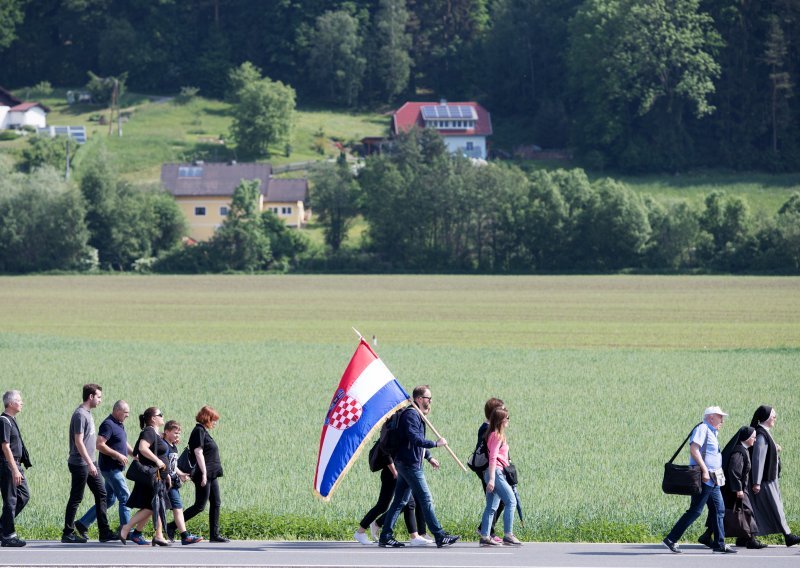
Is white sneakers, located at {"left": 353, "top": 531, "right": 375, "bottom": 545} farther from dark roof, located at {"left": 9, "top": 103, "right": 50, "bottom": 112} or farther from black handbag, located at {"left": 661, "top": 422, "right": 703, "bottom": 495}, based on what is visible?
dark roof, located at {"left": 9, "top": 103, "right": 50, "bottom": 112}

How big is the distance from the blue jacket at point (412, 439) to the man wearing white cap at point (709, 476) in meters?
3.22

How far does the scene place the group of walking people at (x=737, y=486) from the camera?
15789 millimetres

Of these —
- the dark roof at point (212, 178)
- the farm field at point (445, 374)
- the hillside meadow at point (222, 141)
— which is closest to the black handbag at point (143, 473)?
the farm field at point (445, 374)

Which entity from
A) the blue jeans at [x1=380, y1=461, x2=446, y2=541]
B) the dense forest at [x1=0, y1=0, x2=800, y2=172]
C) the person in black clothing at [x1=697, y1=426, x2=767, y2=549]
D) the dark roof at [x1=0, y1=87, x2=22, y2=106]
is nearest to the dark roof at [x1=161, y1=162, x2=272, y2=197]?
the dark roof at [x1=0, y1=87, x2=22, y2=106]

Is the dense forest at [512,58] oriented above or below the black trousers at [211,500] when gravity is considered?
above

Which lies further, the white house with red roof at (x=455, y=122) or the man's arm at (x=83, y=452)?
the white house with red roof at (x=455, y=122)

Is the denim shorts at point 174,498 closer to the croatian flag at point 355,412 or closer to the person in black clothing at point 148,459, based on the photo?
the person in black clothing at point 148,459

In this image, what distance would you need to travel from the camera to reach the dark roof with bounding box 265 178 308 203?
127 m

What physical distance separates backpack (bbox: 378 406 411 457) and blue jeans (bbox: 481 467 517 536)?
3.78ft

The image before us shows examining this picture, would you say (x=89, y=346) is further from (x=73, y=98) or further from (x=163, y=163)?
(x=73, y=98)

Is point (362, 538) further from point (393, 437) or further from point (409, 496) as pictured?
point (393, 437)

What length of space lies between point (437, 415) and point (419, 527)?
14.5 metres

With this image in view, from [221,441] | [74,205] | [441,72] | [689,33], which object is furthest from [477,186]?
[221,441]

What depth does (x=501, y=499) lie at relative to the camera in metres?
16.4
